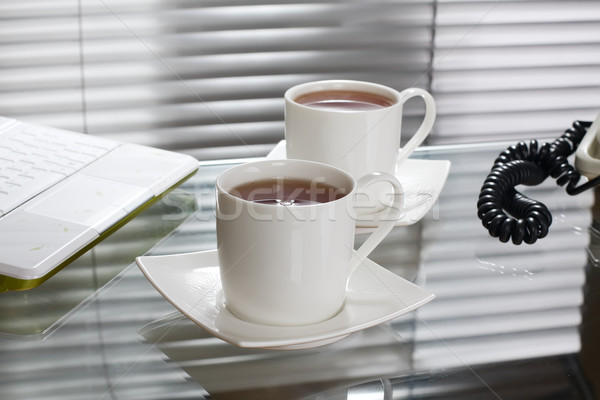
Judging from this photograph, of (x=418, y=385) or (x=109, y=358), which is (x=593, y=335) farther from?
(x=109, y=358)

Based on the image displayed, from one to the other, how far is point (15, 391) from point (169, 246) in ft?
0.79

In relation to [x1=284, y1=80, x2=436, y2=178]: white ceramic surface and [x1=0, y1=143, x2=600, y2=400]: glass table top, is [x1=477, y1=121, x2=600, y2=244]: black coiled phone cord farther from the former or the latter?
[x1=284, y1=80, x2=436, y2=178]: white ceramic surface

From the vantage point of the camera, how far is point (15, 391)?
1.90 ft

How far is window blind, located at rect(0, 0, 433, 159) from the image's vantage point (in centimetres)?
166

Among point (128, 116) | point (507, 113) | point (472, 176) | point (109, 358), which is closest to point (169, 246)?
point (109, 358)

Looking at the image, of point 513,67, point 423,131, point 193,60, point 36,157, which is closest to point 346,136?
point 423,131

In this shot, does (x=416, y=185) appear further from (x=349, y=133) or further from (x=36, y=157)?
(x=36, y=157)

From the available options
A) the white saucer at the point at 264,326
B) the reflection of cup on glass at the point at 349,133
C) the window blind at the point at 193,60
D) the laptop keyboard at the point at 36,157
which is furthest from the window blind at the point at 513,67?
the white saucer at the point at 264,326

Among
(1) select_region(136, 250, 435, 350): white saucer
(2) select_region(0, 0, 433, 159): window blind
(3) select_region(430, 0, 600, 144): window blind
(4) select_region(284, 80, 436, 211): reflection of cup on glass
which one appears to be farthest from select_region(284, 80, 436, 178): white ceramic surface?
(3) select_region(430, 0, 600, 144): window blind

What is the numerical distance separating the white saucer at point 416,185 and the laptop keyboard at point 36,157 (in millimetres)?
229

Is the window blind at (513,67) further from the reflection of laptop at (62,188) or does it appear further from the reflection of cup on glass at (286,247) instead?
the reflection of cup on glass at (286,247)

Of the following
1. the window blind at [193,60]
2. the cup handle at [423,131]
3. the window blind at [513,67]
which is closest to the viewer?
the cup handle at [423,131]

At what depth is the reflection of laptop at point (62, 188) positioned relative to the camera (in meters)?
0.66

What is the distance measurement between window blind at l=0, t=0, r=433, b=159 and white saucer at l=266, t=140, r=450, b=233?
30.5 inches
